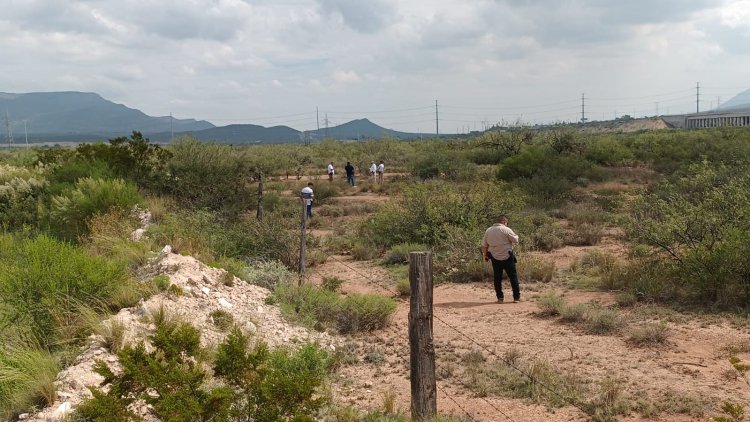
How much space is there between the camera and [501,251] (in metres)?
11.4

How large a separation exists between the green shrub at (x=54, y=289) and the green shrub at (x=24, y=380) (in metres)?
0.59

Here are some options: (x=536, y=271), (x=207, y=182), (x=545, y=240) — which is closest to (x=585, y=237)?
(x=545, y=240)

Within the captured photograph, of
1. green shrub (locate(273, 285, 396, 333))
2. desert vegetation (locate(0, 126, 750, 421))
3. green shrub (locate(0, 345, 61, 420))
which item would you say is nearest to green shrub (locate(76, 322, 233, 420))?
desert vegetation (locate(0, 126, 750, 421))

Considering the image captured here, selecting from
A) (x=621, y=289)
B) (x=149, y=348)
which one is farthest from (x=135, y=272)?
(x=621, y=289)

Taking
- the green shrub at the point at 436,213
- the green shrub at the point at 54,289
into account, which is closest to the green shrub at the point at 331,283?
the green shrub at the point at 436,213

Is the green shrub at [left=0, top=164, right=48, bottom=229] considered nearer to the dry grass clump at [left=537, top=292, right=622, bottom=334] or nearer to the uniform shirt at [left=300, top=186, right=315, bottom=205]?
the uniform shirt at [left=300, top=186, right=315, bottom=205]

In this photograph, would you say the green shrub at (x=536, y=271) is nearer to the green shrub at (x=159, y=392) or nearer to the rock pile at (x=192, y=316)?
the rock pile at (x=192, y=316)

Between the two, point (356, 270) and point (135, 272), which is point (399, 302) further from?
point (135, 272)

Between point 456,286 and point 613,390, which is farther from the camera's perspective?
point 456,286

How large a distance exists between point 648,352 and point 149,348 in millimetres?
6738

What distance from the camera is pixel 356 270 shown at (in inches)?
597

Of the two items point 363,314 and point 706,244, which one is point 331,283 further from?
point 706,244

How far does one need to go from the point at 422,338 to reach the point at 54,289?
512cm

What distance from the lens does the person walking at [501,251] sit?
1139 centimetres
